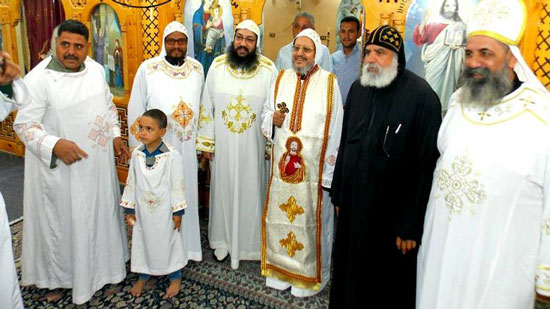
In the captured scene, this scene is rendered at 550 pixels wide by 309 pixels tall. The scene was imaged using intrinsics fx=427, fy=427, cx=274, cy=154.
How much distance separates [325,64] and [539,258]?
10.2ft

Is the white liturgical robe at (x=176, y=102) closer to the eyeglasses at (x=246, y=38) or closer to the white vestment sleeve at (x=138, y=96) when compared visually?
the white vestment sleeve at (x=138, y=96)

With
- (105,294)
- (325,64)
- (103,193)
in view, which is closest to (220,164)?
(103,193)

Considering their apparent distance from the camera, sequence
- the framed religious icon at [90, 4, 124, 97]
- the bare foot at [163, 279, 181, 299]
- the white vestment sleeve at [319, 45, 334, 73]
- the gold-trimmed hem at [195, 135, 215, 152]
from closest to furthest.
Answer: the bare foot at [163, 279, 181, 299] → the gold-trimmed hem at [195, 135, 215, 152] → the white vestment sleeve at [319, 45, 334, 73] → the framed religious icon at [90, 4, 124, 97]

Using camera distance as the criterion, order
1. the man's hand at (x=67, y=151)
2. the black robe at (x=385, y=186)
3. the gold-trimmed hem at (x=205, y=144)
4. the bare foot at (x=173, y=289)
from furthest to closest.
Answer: the gold-trimmed hem at (x=205, y=144) < the bare foot at (x=173, y=289) < the man's hand at (x=67, y=151) < the black robe at (x=385, y=186)

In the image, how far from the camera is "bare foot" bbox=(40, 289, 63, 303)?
3228mm

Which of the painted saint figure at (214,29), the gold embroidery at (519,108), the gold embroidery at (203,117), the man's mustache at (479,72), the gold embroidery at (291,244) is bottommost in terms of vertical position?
the gold embroidery at (291,244)

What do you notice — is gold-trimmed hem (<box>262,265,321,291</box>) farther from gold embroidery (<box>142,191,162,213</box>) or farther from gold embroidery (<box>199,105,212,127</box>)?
gold embroidery (<box>199,105,212,127</box>)

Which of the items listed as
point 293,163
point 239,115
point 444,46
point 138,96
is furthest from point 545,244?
point 138,96

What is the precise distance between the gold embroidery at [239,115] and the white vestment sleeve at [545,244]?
2273mm

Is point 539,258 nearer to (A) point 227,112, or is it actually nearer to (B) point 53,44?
(A) point 227,112

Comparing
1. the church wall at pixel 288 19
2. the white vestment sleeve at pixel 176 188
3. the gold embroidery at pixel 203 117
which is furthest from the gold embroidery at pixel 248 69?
the church wall at pixel 288 19

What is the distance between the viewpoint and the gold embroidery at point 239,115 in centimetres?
364

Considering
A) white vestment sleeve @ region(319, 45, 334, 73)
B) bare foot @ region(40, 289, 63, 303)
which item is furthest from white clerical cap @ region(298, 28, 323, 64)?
bare foot @ region(40, 289, 63, 303)

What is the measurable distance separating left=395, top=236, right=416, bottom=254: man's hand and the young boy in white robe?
1561mm
